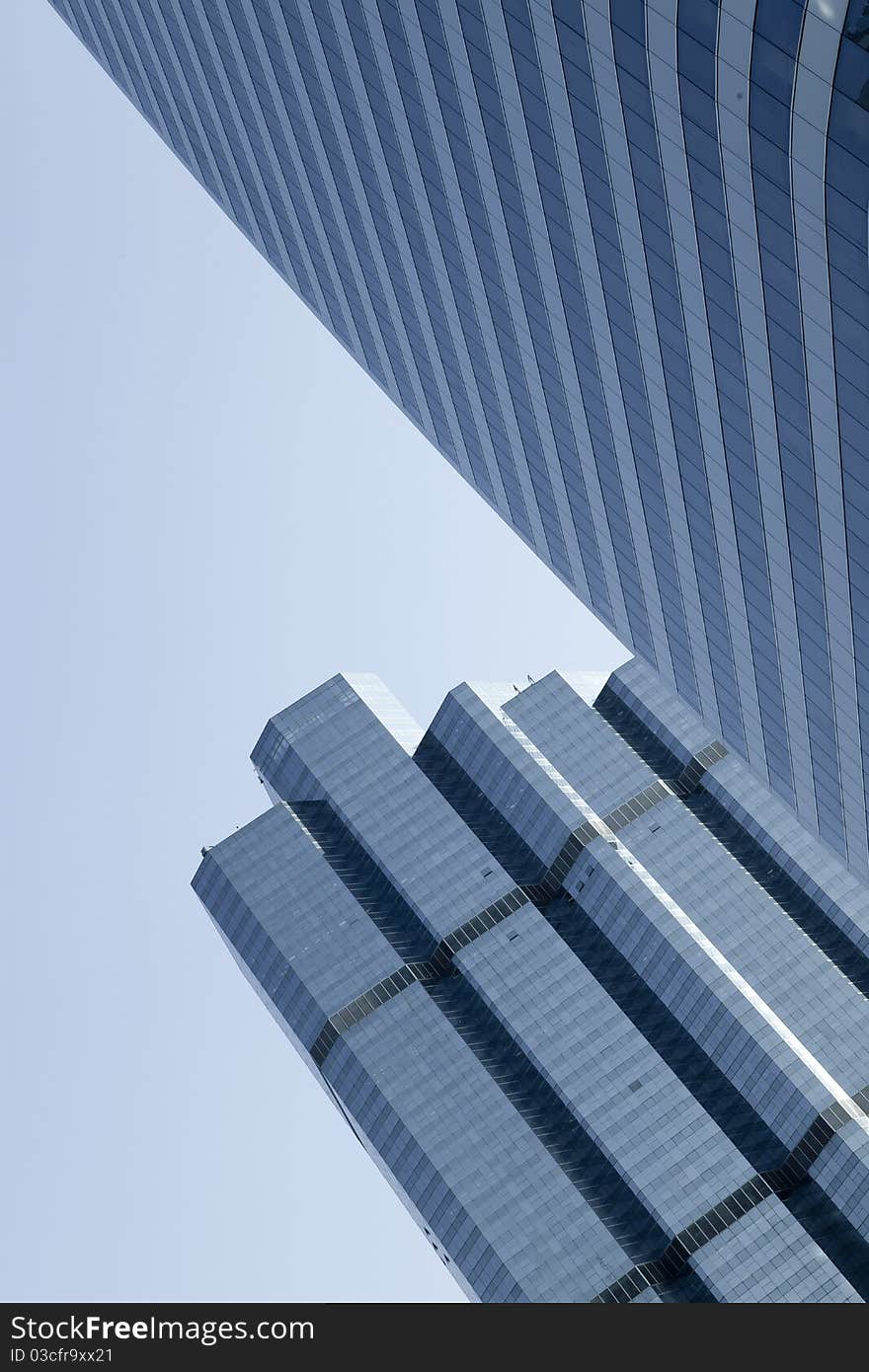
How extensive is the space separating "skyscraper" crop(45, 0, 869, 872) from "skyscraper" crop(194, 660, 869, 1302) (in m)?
53.3

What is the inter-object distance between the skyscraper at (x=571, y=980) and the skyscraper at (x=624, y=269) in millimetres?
53318

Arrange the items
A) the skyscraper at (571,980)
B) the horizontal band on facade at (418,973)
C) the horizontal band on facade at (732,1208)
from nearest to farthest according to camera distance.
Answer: the horizontal band on facade at (732,1208) → the skyscraper at (571,980) → the horizontal band on facade at (418,973)

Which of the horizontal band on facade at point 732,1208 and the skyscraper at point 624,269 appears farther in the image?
the horizontal band on facade at point 732,1208

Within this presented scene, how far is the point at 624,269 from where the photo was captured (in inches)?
2440

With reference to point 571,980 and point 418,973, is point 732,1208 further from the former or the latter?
point 418,973

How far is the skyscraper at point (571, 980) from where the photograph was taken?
131 meters

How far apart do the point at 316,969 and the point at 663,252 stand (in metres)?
106

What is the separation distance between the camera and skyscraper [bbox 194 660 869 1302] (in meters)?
131

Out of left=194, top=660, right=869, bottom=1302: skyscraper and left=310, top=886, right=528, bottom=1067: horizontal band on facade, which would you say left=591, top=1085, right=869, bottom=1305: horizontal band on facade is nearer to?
left=194, top=660, right=869, bottom=1302: skyscraper

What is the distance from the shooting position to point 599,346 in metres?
69.7

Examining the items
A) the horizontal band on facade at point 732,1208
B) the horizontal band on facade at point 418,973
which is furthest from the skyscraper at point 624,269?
the horizontal band on facade at point 418,973

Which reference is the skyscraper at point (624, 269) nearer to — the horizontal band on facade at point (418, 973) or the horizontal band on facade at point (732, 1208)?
the horizontal band on facade at point (732, 1208)

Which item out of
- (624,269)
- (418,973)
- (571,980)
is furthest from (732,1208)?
(624,269)
